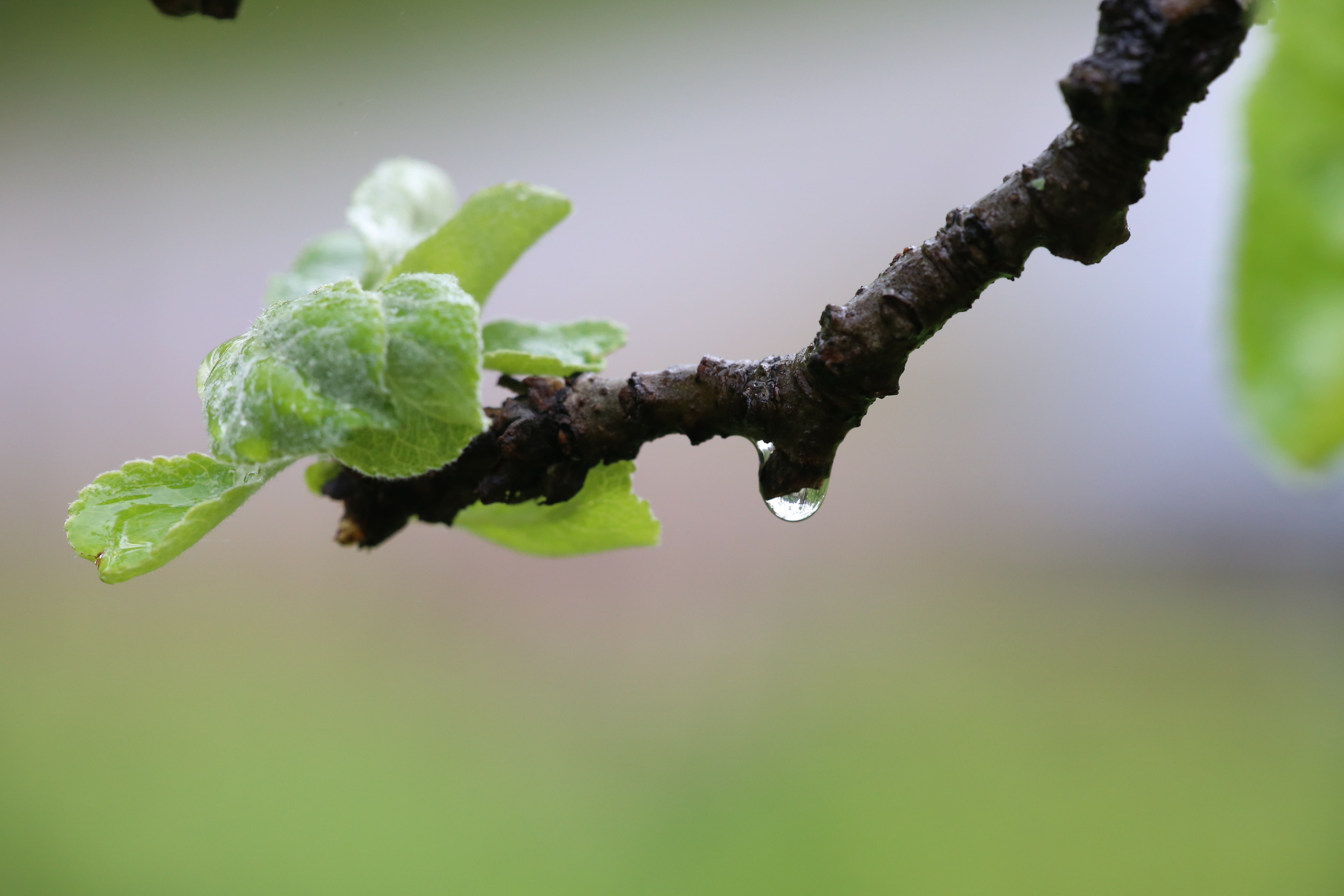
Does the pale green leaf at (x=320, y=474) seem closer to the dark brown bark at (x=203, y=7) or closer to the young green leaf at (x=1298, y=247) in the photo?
the dark brown bark at (x=203, y=7)

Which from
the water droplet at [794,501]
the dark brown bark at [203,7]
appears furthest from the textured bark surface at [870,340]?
the dark brown bark at [203,7]

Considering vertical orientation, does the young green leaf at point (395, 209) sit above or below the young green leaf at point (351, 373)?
above

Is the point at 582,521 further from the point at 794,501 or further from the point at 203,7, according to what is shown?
the point at 203,7

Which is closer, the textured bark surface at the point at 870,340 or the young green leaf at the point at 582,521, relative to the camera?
the textured bark surface at the point at 870,340

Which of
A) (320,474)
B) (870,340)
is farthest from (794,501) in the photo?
(320,474)

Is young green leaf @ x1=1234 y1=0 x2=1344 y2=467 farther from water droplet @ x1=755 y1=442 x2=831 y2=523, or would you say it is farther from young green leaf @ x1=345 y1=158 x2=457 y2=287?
young green leaf @ x1=345 y1=158 x2=457 y2=287

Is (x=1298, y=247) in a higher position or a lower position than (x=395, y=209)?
lower
